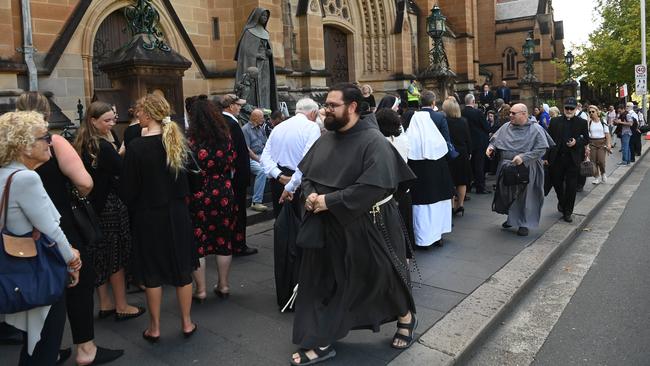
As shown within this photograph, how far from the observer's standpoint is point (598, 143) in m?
12.6

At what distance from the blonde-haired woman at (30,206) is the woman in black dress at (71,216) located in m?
0.23

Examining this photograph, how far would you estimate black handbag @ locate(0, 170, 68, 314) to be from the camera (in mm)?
2791

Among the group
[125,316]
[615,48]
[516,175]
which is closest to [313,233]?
[125,316]

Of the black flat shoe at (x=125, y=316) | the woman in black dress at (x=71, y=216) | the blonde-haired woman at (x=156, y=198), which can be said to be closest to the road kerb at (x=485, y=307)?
the blonde-haired woman at (x=156, y=198)

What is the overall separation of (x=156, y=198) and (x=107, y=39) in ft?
30.5

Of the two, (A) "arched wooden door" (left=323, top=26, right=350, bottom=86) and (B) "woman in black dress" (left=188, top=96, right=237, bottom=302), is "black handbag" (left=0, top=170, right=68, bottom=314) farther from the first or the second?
(A) "arched wooden door" (left=323, top=26, right=350, bottom=86)

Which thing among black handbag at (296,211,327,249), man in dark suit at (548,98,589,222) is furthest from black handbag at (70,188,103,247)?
man in dark suit at (548,98,589,222)

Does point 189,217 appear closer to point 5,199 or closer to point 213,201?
point 213,201

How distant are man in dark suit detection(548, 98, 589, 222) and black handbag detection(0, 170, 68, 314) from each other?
7568 millimetres

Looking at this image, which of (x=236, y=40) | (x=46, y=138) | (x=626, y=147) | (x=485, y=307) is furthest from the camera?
(x=626, y=147)

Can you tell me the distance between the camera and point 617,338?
4.31 metres

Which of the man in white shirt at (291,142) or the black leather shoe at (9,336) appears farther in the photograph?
the man in white shirt at (291,142)

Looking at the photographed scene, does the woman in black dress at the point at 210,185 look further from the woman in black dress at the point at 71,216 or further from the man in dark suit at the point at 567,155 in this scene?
the man in dark suit at the point at 567,155

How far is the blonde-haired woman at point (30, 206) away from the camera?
2.80m
